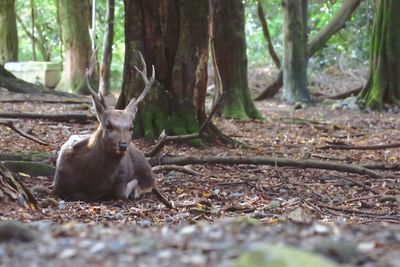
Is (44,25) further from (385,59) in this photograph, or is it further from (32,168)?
(32,168)

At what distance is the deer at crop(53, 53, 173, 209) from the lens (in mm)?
6637

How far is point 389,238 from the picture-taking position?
8.27ft

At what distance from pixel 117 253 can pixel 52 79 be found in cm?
2084

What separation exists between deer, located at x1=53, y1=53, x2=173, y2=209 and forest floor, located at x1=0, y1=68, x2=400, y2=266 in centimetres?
17

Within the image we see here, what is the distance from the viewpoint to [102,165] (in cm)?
688

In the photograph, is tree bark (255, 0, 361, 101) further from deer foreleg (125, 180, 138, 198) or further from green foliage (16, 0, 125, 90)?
deer foreleg (125, 180, 138, 198)

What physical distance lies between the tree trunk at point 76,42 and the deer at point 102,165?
1181cm

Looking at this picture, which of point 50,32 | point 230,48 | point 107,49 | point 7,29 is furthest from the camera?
point 50,32

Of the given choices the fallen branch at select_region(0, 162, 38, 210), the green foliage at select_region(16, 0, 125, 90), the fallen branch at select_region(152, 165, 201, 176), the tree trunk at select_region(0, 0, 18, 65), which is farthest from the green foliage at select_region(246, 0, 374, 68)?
the fallen branch at select_region(0, 162, 38, 210)

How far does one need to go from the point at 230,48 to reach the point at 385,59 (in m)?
6.04

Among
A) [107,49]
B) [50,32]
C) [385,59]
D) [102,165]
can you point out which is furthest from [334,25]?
[50,32]

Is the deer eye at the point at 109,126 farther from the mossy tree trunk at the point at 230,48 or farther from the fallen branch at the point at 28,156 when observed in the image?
the mossy tree trunk at the point at 230,48

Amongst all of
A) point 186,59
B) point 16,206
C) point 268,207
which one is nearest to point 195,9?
point 186,59

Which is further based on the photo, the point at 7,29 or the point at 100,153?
the point at 7,29
